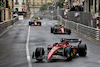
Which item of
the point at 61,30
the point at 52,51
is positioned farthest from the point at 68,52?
the point at 61,30

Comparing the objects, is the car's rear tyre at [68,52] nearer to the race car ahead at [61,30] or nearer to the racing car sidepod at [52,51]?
the racing car sidepod at [52,51]

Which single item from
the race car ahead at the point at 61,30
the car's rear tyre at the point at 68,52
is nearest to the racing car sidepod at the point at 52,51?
the car's rear tyre at the point at 68,52

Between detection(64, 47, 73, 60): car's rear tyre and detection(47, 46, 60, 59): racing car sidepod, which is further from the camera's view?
detection(64, 47, 73, 60): car's rear tyre

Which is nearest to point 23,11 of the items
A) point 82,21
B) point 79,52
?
point 82,21

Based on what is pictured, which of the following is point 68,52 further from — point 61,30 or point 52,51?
point 61,30

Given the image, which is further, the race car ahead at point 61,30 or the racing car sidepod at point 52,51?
the race car ahead at point 61,30

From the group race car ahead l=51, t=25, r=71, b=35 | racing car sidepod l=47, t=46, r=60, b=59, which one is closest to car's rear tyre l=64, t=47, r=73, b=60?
racing car sidepod l=47, t=46, r=60, b=59

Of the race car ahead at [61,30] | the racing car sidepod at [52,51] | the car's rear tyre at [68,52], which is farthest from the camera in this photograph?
the race car ahead at [61,30]

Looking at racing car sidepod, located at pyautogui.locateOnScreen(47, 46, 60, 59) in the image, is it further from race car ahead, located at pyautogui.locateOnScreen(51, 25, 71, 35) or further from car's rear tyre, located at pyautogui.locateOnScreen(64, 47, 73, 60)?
race car ahead, located at pyautogui.locateOnScreen(51, 25, 71, 35)

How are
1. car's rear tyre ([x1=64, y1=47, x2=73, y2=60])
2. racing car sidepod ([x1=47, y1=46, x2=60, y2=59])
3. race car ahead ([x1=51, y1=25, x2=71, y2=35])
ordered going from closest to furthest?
racing car sidepod ([x1=47, y1=46, x2=60, y2=59]), car's rear tyre ([x1=64, y1=47, x2=73, y2=60]), race car ahead ([x1=51, y1=25, x2=71, y2=35])

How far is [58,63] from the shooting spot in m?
13.7

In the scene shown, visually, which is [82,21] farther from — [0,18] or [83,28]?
[0,18]

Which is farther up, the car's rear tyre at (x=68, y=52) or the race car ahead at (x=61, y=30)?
the car's rear tyre at (x=68, y=52)

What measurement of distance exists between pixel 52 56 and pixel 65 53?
0.68 meters
